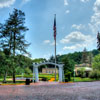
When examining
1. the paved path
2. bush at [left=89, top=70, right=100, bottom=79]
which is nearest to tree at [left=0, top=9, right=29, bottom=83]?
the paved path

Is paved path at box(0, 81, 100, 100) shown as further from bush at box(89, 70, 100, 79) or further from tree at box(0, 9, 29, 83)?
bush at box(89, 70, 100, 79)

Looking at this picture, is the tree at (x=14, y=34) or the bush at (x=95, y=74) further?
the bush at (x=95, y=74)

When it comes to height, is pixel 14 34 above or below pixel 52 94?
above

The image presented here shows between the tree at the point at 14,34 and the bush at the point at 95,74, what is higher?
the tree at the point at 14,34

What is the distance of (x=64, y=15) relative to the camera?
67.8 ft

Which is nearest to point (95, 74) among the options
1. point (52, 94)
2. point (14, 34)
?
point (14, 34)

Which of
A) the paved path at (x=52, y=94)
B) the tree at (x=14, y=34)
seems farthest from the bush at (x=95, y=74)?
the paved path at (x=52, y=94)

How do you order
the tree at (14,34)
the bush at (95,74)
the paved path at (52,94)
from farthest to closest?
the bush at (95,74) → the tree at (14,34) → the paved path at (52,94)

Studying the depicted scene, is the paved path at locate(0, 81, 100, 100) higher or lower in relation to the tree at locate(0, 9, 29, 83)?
lower

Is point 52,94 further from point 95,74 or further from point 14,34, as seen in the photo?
point 95,74

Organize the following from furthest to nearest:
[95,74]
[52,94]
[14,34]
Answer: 1. [95,74]
2. [14,34]
3. [52,94]

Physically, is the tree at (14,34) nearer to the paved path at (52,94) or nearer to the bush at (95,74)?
the paved path at (52,94)

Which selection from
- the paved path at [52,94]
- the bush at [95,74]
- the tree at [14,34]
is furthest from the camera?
the bush at [95,74]

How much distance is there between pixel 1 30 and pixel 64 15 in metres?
9.45
